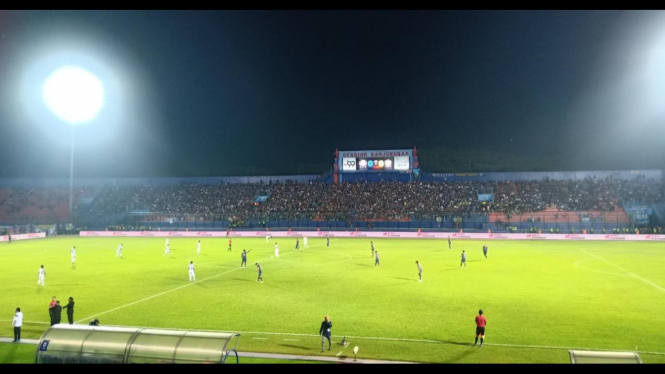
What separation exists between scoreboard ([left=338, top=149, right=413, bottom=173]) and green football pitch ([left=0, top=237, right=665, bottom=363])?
4898 centimetres

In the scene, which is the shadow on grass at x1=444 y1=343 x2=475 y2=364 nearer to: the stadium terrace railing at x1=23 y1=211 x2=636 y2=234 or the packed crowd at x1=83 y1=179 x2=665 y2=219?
the stadium terrace railing at x1=23 y1=211 x2=636 y2=234

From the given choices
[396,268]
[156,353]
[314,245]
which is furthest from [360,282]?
[314,245]

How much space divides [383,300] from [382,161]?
→ 69.3 m

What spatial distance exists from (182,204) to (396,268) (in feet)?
207

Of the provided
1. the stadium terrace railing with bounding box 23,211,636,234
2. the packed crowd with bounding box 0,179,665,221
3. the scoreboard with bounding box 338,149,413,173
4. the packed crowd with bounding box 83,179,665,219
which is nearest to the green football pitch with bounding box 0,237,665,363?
the stadium terrace railing with bounding box 23,211,636,234

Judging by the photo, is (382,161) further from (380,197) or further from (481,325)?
(481,325)

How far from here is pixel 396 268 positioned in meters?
36.7

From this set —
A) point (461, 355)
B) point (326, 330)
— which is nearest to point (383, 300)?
point (326, 330)

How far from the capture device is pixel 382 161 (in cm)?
9288

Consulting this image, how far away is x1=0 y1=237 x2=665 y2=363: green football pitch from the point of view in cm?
1747
